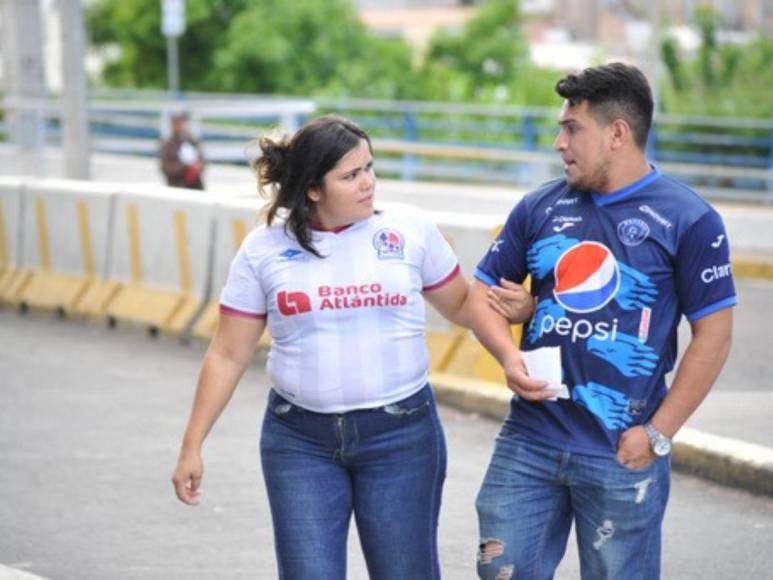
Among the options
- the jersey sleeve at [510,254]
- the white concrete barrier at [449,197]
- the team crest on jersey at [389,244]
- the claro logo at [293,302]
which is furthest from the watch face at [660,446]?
the white concrete barrier at [449,197]

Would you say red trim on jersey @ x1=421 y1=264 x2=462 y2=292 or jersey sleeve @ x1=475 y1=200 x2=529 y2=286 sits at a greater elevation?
jersey sleeve @ x1=475 y1=200 x2=529 y2=286

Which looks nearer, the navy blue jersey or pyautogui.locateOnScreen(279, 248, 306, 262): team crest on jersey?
the navy blue jersey

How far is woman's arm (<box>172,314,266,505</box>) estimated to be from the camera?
17.2 ft

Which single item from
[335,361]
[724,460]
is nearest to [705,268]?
[335,361]

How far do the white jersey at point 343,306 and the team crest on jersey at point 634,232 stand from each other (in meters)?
0.61

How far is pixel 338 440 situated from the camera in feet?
16.9

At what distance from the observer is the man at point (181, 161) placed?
845 inches

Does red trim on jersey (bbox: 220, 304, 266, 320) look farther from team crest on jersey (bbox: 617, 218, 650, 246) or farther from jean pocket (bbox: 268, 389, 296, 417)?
team crest on jersey (bbox: 617, 218, 650, 246)

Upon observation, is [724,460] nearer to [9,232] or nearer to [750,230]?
[9,232]

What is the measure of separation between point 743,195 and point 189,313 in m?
12.9

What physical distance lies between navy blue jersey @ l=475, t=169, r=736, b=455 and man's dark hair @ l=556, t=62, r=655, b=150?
19 centimetres

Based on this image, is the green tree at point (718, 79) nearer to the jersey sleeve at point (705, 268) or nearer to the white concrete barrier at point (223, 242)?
the white concrete barrier at point (223, 242)

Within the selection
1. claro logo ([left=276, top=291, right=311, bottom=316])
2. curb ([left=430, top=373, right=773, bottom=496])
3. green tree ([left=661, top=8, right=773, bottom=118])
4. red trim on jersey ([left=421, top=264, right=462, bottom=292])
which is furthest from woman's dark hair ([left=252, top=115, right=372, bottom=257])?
green tree ([left=661, top=8, right=773, bottom=118])

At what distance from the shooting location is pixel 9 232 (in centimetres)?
1661
